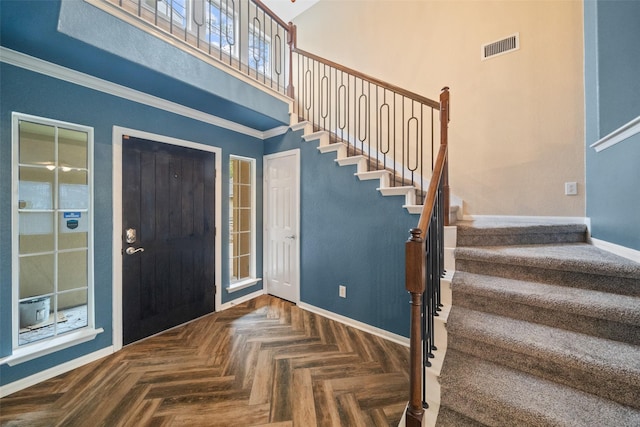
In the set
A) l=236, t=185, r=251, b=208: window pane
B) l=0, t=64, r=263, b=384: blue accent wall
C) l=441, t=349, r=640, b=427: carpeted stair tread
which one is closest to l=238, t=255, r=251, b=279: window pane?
l=236, t=185, r=251, b=208: window pane

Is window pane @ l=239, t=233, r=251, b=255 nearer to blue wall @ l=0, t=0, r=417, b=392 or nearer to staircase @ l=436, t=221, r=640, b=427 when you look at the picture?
blue wall @ l=0, t=0, r=417, b=392

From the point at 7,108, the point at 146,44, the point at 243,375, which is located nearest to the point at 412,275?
the point at 243,375

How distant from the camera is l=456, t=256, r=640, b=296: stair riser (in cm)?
142

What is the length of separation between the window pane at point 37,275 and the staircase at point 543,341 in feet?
10.6

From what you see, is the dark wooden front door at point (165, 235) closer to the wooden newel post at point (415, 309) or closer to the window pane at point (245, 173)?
the window pane at point (245, 173)

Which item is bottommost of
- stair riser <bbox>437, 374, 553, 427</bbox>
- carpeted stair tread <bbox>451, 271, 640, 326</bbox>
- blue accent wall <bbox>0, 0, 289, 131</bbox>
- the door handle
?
stair riser <bbox>437, 374, 553, 427</bbox>

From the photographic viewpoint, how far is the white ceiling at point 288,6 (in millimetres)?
3963

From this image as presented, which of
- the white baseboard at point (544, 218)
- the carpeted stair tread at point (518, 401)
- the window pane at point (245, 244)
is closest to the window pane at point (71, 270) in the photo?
the window pane at point (245, 244)

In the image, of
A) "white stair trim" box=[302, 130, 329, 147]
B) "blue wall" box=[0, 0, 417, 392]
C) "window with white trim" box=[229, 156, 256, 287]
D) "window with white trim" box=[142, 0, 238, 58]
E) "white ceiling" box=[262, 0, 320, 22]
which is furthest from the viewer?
"white ceiling" box=[262, 0, 320, 22]

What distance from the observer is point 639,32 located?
1.87m

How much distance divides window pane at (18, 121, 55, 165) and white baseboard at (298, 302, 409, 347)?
293 cm

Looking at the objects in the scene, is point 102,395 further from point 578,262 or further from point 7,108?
point 578,262

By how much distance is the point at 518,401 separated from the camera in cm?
110

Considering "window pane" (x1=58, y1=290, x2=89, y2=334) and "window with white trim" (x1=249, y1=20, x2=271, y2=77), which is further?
"window with white trim" (x1=249, y1=20, x2=271, y2=77)
